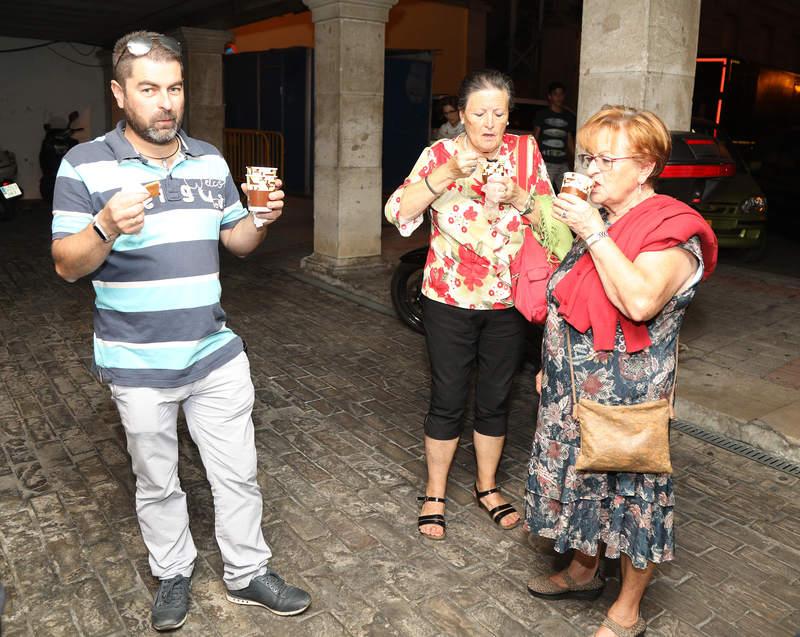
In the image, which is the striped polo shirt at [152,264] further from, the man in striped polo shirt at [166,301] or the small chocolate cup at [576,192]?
the small chocolate cup at [576,192]

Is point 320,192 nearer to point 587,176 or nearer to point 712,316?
point 712,316

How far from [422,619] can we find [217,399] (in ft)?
4.00

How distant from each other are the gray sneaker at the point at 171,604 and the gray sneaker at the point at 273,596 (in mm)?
199

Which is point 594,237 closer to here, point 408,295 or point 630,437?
point 630,437

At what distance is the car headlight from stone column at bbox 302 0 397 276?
492 cm

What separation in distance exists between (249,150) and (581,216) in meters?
15.8

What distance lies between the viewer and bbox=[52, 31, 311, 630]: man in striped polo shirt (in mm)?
2652

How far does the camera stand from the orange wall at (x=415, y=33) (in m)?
20.1

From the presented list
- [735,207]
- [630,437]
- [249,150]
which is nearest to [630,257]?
[630,437]

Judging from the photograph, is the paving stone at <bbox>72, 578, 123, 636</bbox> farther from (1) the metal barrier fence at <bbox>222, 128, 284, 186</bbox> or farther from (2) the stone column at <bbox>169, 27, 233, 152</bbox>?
(1) the metal barrier fence at <bbox>222, 128, 284, 186</bbox>

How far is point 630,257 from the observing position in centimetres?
258

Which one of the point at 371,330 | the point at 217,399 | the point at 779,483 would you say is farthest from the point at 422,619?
the point at 371,330

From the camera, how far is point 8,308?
809 cm

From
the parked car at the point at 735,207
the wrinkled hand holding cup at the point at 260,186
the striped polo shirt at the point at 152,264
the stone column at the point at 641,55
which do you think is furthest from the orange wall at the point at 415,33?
the striped polo shirt at the point at 152,264
